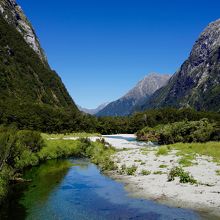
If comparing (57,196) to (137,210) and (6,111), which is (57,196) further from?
(6,111)

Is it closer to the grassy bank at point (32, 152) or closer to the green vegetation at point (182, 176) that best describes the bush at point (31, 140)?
the grassy bank at point (32, 152)

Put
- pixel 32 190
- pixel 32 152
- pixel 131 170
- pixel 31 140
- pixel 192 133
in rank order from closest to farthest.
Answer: pixel 32 190 → pixel 131 170 → pixel 31 140 → pixel 32 152 → pixel 192 133

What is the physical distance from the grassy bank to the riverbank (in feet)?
23.0

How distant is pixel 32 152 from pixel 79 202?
33680mm

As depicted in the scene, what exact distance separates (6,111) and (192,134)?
10618cm

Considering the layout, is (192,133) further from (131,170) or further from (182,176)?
(182,176)

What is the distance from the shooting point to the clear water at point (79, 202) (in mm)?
32031

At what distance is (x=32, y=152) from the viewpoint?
69438mm

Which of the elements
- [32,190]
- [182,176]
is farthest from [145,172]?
[32,190]

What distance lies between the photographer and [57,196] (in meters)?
40.2

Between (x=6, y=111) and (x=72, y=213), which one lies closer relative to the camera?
(x=72, y=213)

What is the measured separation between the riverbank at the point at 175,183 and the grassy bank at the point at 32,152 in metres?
7.01

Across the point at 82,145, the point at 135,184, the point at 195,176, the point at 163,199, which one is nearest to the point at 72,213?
the point at 163,199

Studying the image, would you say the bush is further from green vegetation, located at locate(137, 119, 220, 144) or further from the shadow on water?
green vegetation, located at locate(137, 119, 220, 144)
